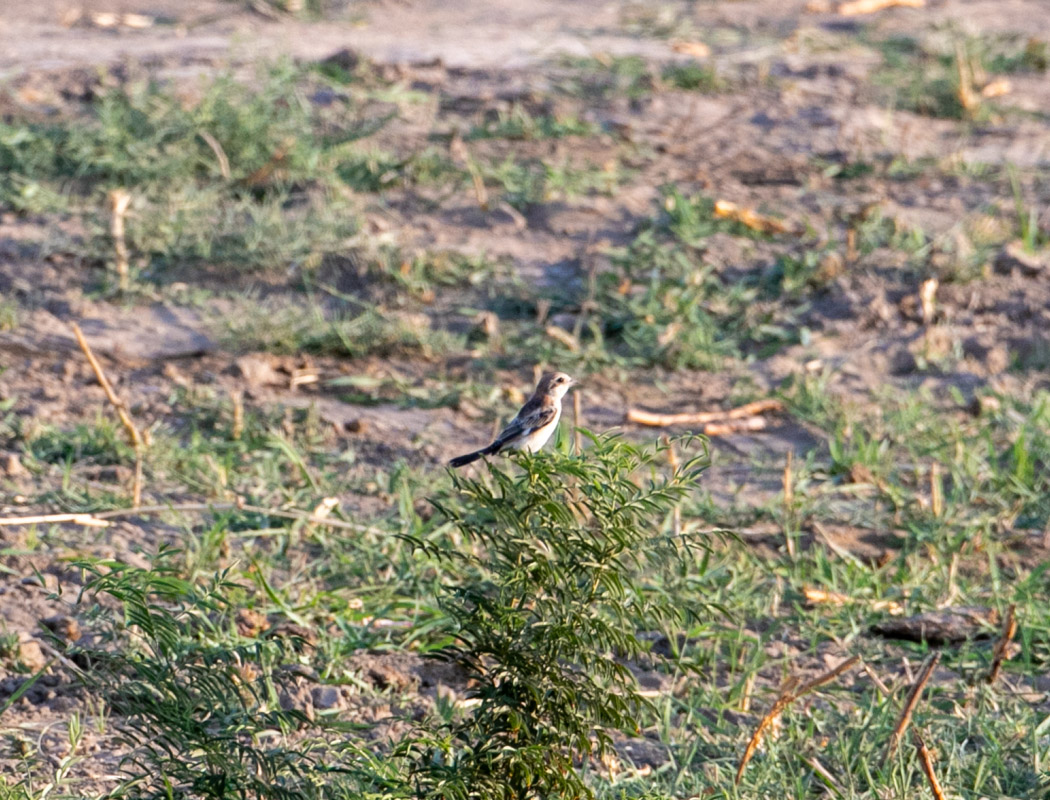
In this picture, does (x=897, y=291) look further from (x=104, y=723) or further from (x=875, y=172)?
(x=104, y=723)

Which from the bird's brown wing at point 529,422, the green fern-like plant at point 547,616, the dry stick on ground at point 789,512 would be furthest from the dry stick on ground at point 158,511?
the dry stick on ground at point 789,512

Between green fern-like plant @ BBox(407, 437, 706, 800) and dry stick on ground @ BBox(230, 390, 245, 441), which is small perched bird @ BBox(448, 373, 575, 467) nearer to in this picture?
green fern-like plant @ BBox(407, 437, 706, 800)

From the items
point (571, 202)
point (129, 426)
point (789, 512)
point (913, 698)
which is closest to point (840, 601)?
point (789, 512)

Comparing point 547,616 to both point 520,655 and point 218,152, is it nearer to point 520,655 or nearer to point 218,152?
point 520,655

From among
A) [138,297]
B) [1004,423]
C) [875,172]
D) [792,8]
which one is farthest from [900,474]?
[792,8]

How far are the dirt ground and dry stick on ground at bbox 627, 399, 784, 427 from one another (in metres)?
0.13

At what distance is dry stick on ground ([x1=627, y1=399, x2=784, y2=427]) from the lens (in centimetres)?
659

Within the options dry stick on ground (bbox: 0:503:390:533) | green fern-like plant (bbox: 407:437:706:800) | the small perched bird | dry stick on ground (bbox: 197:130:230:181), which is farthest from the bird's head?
dry stick on ground (bbox: 197:130:230:181)

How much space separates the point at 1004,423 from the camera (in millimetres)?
6750

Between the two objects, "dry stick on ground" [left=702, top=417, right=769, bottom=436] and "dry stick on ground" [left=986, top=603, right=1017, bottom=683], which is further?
"dry stick on ground" [left=702, top=417, right=769, bottom=436]

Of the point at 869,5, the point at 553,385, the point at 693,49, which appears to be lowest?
the point at 553,385

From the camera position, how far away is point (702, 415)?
6684 mm

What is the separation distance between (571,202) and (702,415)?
2.27m

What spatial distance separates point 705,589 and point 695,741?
99cm
